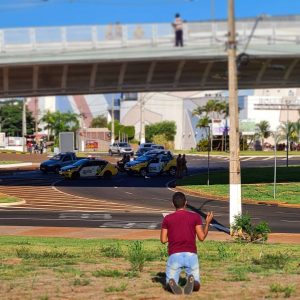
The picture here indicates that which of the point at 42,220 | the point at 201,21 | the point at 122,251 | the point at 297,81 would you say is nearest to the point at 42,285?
the point at 122,251

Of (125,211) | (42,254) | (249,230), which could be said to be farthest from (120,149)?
(42,254)

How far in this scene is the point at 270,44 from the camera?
30.5m

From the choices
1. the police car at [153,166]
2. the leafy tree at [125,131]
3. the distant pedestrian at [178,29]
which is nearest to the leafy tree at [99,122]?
the leafy tree at [125,131]

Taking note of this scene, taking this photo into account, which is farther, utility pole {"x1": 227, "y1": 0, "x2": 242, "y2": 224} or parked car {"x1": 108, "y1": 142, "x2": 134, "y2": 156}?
parked car {"x1": 108, "y1": 142, "x2": 134, "y2": 156}

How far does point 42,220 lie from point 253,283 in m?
15.8

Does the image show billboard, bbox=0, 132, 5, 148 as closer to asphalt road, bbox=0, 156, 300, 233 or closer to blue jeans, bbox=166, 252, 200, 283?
asphalt road, bbox=0, 156, 300, 233

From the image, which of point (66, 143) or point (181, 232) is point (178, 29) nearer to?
point (181, 232)

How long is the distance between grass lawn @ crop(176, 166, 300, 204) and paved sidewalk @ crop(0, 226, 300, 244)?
12.6 metres

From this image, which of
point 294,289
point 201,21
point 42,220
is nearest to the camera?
point 294,289

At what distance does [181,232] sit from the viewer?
8.28m

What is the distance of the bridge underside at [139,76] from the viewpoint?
1272 inches

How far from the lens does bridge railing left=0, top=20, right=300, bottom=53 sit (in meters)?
29.4

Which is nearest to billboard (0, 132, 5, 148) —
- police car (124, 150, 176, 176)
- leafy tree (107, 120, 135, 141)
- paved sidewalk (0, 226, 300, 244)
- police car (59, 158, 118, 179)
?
leafy tree (107, 120, 135, 141)

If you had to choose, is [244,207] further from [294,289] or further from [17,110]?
A: [17,110]
